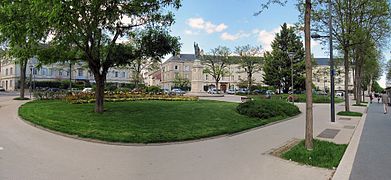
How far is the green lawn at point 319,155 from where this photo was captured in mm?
6138

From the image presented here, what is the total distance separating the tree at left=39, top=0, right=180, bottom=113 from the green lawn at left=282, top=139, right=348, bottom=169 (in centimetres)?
725

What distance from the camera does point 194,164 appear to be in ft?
20.1

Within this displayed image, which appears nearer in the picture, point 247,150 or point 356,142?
point 247,150

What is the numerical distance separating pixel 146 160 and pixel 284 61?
44829 mm

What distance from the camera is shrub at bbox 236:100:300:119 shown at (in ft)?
47.8

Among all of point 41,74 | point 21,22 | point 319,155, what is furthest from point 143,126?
point 41,74

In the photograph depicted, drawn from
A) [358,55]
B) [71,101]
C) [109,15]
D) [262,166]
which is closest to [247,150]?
[262,166]

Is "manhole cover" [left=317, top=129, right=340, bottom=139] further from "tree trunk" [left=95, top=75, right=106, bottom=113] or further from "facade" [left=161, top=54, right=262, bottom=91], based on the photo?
"facade" [left=161, top=54, right=262, bottom=91]

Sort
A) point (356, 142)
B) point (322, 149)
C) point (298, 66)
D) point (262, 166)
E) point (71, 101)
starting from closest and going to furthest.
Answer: point (262, 166)
point (322, 149)
point (356, 142)
point (71, 101)
point (298, 66)

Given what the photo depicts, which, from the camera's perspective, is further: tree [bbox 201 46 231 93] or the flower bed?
tree [bbox 201 46 231 93]

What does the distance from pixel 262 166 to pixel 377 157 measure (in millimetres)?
3058

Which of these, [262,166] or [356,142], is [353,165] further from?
[356,142]

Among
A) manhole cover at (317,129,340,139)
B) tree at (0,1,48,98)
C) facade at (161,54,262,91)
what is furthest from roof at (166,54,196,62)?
tree at (0,1,48,98)

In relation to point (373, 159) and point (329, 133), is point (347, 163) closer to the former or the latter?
point (373, 159)
